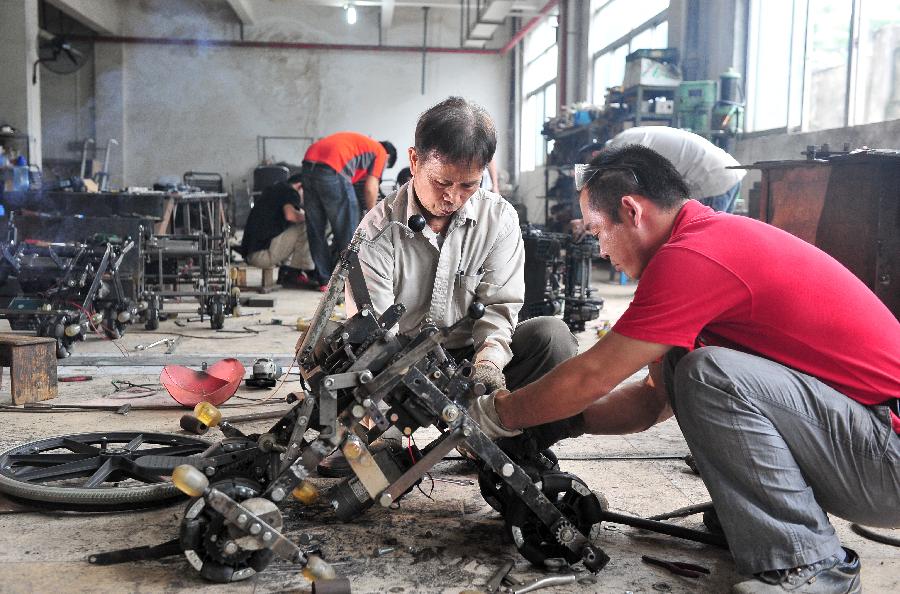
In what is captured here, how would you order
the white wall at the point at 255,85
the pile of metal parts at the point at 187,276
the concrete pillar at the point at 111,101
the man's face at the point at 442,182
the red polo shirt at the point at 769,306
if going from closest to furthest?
the red polo shirt at the point at 769,306
the man's face at the point at 442,182
the pile of metal parts at the point at 187,276
the concrete pillar at the point at 111,101
the white wall at the point at 255,85

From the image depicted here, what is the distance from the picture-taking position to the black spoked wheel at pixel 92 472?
224 centimetres

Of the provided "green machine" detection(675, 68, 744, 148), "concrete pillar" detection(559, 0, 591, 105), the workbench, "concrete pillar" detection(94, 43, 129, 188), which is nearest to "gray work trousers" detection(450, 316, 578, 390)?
the workbench

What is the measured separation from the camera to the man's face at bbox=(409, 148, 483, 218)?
7.59 ft

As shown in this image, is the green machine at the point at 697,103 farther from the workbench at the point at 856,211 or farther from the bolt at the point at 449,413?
the bolt at the point at 449,413

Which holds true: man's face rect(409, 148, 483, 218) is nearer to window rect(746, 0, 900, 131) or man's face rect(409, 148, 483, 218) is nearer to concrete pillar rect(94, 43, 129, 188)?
window rect(746, 0, 900, 131)

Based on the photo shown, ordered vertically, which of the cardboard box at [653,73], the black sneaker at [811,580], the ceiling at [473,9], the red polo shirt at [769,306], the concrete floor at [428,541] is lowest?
the concrete floor at [428,541]

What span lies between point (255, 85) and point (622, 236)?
52.0 ft

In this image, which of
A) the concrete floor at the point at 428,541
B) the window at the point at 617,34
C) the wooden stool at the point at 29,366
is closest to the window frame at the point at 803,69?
the window at the point at 617,34

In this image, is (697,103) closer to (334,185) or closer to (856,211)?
(334,185)

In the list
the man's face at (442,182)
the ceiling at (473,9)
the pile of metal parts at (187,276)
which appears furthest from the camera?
the ceiling at (473,9)

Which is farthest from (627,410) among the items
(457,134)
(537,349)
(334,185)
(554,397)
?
(334,185)

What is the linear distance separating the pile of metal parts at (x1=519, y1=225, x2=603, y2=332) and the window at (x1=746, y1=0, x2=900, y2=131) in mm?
2490

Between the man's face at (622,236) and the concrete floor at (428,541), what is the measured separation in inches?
28.6

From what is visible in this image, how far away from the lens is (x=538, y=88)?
50.9 ft
